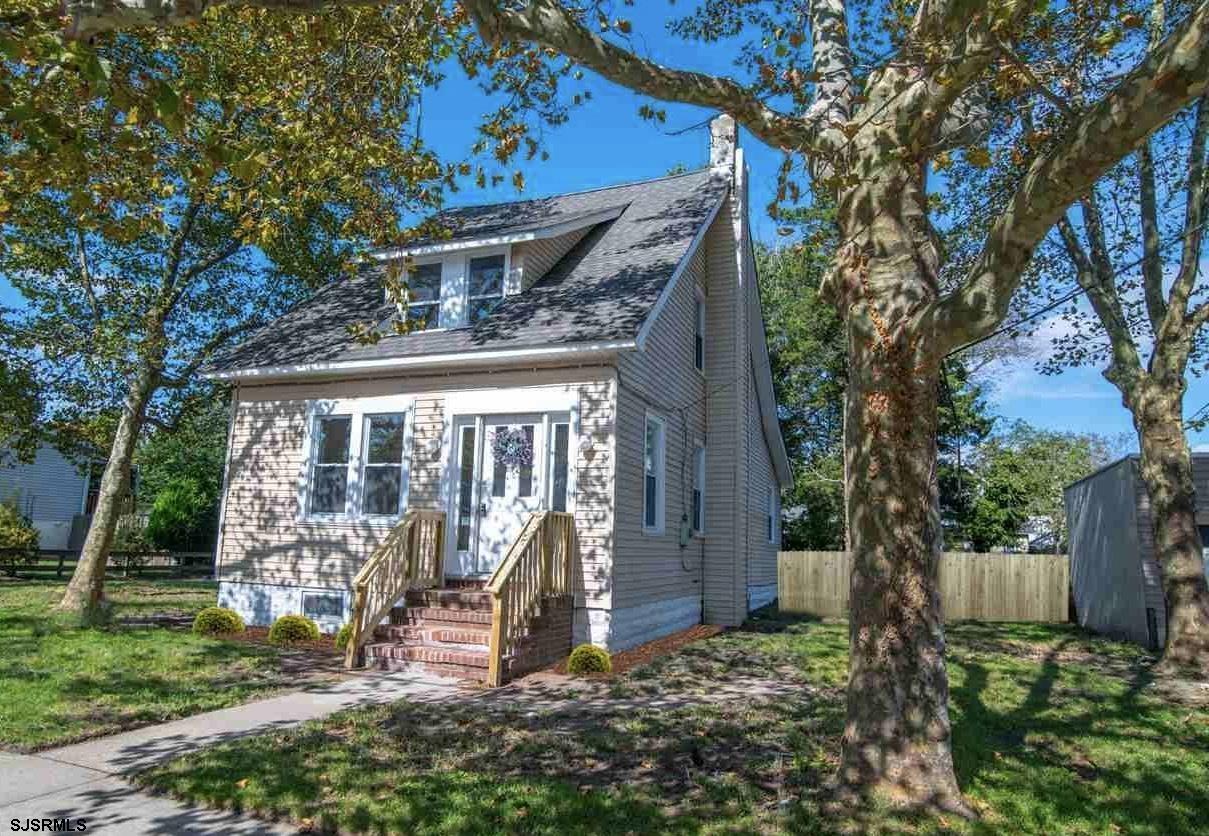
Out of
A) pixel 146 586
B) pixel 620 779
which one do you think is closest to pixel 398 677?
pixel 620 779

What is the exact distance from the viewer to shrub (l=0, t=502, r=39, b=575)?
61.9 feet

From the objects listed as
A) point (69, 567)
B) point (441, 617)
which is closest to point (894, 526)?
point (441, 617)

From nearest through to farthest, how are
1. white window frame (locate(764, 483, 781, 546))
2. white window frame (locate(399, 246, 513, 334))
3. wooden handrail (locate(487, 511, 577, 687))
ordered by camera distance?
wooden handrail (locate(487, 511, 577, 687)) → white window frame (locate(399, 246, 513, 334)) → white window frame (locate(764, 483, 781, 546))

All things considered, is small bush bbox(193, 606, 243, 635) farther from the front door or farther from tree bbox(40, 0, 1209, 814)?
tree bbox(40, 0, 1209, 814)

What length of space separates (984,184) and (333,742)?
42.1 ft

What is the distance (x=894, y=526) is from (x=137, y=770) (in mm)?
5190

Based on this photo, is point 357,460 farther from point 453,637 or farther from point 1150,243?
point 1150,243

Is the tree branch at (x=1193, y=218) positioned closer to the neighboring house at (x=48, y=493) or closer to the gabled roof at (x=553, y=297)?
the gabled roof at (x=553, y=297)

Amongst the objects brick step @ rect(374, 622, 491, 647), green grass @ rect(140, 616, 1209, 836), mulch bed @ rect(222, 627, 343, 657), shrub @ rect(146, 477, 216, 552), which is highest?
shrub @ rect(146, 477, 216, 552)

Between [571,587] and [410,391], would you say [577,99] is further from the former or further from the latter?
[571,587]

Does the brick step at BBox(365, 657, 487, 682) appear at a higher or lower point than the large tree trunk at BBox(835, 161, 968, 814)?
lower

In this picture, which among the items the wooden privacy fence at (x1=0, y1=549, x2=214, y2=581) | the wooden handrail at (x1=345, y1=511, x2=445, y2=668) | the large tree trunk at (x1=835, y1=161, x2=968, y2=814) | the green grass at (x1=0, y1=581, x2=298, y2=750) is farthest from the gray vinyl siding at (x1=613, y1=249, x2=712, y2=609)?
the wooden privacy fence at (x1=0, y1=549, x2=214, y2=581)

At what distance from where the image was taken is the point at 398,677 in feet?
28.1

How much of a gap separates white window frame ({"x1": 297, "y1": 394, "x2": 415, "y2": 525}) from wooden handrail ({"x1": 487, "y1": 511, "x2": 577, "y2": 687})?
2.76 metres
